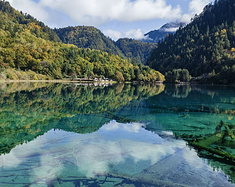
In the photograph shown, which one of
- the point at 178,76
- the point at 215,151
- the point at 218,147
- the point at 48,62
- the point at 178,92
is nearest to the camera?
the point at 215,151

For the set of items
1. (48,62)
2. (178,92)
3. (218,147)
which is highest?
(48,62)

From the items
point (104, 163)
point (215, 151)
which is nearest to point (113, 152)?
point (104, 163)

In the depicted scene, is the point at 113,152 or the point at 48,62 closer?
the point at 113,152

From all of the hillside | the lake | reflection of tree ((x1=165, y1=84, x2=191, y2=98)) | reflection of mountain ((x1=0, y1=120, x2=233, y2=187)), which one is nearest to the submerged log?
the lake

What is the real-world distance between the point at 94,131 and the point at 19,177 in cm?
586

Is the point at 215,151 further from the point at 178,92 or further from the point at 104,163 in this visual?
the point at 178,92

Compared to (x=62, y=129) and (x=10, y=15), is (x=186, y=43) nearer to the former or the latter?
(x=10, y=15)

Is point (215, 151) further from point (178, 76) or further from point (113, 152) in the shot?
point (178, 76)

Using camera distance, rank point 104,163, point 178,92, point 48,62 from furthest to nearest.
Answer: point 48,62
point 178,92
point 104,163

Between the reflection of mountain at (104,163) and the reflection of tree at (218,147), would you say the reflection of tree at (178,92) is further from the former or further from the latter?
the reflection of mountain at (104,163)

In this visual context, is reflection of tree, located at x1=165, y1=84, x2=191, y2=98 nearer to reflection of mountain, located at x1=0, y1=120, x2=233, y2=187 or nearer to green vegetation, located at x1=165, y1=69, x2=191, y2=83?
reflection of mountain, located at x1=0, y1=120, x2=233, y2=187

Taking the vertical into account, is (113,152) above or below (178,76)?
below

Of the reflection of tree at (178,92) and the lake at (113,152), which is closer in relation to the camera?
the lake at (113,152)

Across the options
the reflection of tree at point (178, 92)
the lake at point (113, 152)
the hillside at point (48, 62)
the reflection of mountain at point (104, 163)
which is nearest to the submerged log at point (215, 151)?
the lake at point (113, 152)
